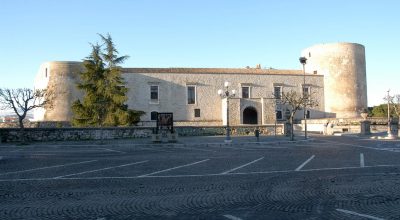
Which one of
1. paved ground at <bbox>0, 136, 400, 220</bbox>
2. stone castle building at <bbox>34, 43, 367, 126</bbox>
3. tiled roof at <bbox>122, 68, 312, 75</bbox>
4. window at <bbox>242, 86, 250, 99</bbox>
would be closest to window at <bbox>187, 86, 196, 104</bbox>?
stone castle building at <bbox>34, 43, 367, 126</bbox>

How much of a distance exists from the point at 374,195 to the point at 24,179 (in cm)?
891

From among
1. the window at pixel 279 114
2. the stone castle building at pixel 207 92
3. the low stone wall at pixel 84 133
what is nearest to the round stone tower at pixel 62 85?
the stone castle building at pixel 207 92

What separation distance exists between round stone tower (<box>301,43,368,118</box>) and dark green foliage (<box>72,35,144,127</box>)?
32028 mm

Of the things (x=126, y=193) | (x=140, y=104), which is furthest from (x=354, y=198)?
(x=140, y=104)

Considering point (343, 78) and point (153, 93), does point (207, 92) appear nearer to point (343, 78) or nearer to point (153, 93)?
point (153, 93)

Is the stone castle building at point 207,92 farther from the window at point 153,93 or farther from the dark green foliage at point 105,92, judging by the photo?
the dark green foliage at point 105,92

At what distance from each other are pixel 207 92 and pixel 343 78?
22.0 m

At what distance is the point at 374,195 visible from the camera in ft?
25.5

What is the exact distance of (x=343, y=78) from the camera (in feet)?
190

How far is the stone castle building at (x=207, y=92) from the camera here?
49.3 meters

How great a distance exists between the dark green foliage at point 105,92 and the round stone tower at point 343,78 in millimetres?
32028

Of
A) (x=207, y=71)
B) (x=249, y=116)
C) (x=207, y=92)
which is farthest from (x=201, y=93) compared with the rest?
(x=249, y=116)

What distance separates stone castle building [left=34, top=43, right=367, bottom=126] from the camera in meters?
49.3

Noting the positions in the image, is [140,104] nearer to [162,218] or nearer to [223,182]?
[223,182]
